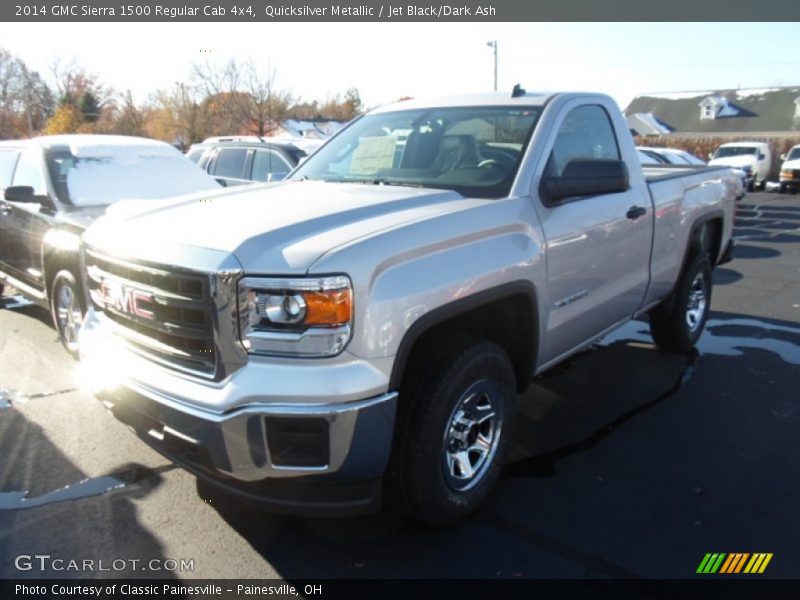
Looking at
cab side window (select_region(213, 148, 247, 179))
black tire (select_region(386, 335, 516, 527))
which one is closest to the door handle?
black tire (select_region(386, 335, 516, 527))

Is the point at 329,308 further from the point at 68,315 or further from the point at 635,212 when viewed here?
the point at 68,315

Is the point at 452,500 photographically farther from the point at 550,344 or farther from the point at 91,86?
the point at 91,86

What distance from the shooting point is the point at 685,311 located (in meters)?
5.41

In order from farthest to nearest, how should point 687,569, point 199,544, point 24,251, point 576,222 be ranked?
point 24,251, point 576,222, point 199,544, point 687,569

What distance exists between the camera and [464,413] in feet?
9.98

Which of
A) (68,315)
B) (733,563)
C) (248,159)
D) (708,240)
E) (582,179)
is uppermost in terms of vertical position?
(248,159)

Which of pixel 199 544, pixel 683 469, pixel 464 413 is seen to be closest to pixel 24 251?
pixel 199 544

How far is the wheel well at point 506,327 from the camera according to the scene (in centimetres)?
303

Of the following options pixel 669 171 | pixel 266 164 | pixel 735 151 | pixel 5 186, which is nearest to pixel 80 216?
pixel 5 186

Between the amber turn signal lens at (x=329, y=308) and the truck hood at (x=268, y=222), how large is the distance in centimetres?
13

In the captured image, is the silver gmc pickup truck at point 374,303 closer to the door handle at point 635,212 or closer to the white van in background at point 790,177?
the door handle at point 635,212

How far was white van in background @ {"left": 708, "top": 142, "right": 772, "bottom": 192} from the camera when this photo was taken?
25703 millimetres

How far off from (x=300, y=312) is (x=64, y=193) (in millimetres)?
4412

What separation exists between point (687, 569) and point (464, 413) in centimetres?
118
